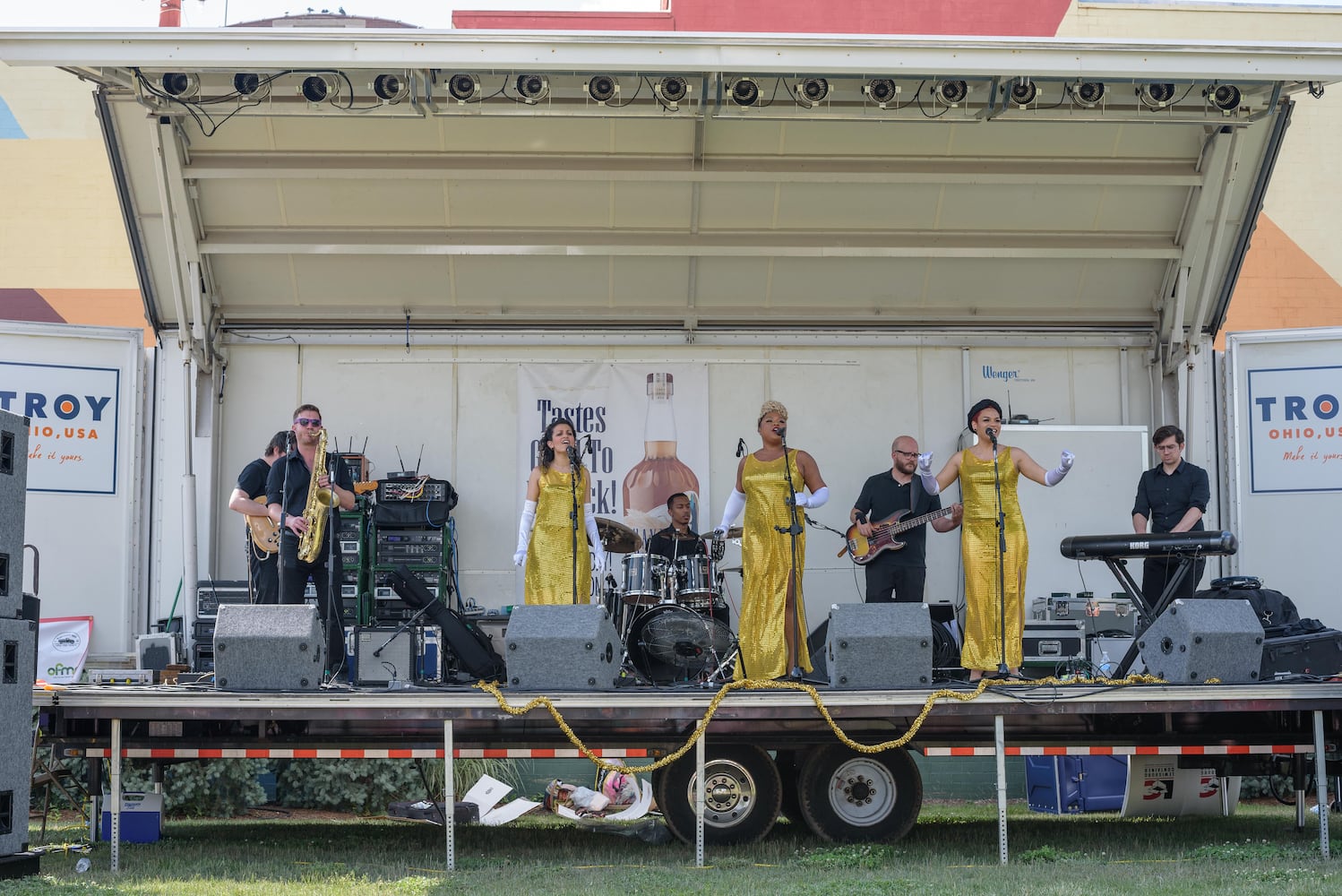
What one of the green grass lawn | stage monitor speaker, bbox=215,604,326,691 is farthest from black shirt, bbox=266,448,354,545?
the green grass lawn

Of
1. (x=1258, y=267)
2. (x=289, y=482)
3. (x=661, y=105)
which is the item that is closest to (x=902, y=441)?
(x=661, y=105)

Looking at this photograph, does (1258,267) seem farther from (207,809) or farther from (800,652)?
(207,809)

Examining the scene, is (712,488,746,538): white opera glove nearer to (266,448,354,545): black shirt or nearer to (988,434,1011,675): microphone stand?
(988,434,1011,675): microphone stand

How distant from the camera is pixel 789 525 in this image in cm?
813

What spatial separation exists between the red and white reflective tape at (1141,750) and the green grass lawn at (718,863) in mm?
458

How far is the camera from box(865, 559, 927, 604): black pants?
8.86 meters

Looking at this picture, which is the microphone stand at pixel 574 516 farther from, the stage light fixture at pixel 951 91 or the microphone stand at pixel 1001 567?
the stage light fixture at pixel 951 91

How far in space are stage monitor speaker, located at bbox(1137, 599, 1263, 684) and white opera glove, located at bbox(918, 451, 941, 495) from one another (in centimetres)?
146

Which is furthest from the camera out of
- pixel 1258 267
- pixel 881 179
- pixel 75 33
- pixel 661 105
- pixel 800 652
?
pixel 1258 267

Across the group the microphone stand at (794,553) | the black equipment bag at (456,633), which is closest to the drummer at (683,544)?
the microphone stand at (794,553)

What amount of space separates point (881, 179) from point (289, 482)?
4.65 metres

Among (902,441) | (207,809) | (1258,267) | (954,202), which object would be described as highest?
(1258,267)

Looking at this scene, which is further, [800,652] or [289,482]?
[800,652]

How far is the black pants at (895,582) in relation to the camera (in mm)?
8859
